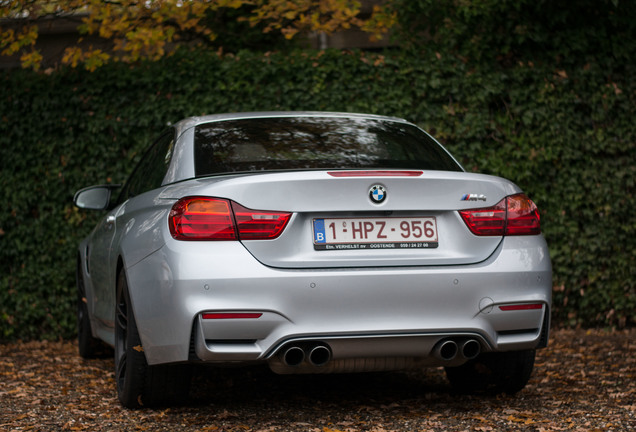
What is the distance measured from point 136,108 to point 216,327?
4.66 m

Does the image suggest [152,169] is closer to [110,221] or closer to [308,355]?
[110,221]

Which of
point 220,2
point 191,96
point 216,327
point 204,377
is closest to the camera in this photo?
point 216,327

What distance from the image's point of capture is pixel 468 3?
8211 millimetres

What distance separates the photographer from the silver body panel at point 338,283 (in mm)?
3850

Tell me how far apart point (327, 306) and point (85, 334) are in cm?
372

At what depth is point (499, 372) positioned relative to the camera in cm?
496

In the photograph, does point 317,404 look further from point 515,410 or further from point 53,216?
point 53,216

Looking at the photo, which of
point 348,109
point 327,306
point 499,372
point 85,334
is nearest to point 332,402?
point 499,372

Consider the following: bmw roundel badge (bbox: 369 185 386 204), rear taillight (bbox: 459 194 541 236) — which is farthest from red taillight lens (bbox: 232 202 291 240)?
rear taillight (bbox: 459 194 541 236)

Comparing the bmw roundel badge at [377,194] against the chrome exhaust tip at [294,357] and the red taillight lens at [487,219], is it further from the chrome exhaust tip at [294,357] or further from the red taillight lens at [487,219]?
the chrome exhaust tip at [294,357]

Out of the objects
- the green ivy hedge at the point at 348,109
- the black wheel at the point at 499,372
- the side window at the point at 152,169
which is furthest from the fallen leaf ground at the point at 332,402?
the green ivy hedge at the point at 348,109

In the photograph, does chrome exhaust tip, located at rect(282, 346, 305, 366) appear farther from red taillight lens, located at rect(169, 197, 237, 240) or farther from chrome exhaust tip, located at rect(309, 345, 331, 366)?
red taillight lens, located at rect(169, 197, 237, 240)

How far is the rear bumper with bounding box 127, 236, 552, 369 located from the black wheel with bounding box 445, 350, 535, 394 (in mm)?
736

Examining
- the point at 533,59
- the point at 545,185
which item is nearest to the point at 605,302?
the point at 545,185
